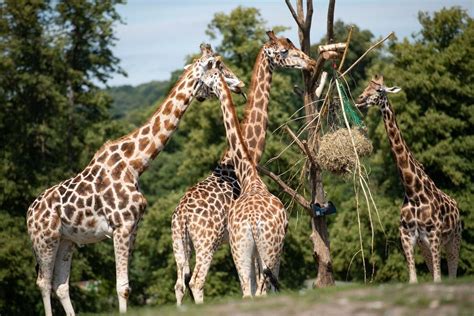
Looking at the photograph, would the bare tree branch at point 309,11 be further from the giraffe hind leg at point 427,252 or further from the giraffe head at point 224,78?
the giraffe hind leg at point 427,252

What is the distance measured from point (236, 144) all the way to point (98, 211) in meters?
2.74

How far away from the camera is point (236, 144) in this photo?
16.3m

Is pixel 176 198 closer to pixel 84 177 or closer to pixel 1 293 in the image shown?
pixel 1 293

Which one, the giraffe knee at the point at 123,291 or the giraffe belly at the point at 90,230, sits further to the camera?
the giraffe belly at the point at 90,230

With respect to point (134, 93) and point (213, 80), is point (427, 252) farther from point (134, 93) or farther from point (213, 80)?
point (134, 93)

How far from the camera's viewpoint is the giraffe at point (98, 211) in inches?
583

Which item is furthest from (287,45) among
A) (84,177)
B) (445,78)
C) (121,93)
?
(121,93)

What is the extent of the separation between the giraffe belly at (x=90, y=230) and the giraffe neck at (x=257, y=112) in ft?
9.50

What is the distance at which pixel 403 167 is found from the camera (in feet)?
56.0

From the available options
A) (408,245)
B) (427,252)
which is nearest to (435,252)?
(427,252)

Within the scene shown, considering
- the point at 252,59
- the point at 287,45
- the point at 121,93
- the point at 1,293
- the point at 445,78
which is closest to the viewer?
the point at 287,45

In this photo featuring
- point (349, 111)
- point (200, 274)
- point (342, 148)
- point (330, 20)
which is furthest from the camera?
point (330, 20)

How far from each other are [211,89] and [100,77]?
77.8 feet

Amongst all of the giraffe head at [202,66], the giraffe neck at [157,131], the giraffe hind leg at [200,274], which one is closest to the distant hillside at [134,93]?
the giraffe head at [202,66]
